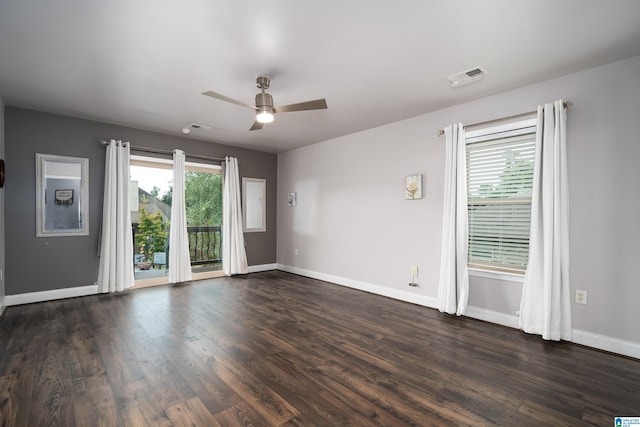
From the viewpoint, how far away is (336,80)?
3236 millimetres

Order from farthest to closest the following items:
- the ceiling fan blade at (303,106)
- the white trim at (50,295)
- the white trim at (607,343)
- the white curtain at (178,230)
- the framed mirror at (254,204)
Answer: the framed mirror at (254,204), the white curtain at (178,230), the white trim at (50,295), the ceiling fan blade at (303,106), the white trim at (607,343)

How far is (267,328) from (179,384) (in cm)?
119

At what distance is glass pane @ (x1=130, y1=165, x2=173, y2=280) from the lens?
17.6ft

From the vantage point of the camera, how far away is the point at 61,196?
4.44m

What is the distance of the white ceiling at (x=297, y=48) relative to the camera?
2.13m

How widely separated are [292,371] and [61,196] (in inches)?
173

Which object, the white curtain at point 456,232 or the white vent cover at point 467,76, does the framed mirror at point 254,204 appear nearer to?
the white curtain at point 456,232

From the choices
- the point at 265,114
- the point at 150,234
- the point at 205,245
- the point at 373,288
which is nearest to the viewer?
the point at 265,114

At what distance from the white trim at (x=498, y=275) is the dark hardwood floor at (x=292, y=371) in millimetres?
552

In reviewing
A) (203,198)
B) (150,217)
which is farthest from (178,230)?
(203,198)

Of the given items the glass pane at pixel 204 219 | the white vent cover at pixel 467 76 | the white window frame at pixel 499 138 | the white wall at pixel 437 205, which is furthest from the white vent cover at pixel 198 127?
the white window frame at pixel 499 138

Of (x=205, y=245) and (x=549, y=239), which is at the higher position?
(x=549, y=239)

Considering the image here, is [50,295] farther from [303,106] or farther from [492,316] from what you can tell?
[492,316]

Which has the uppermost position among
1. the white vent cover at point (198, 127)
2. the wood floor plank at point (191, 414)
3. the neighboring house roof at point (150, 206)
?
the white vent cover at point (198, 127)
